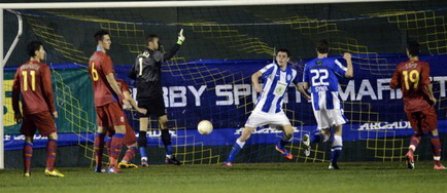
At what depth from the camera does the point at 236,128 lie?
17.2 metres

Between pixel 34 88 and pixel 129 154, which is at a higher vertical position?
pixel 34 88

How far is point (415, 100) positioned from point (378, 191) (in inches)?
164

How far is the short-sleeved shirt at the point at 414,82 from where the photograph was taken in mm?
14750

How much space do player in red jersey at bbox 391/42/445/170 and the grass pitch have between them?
1.24 ft

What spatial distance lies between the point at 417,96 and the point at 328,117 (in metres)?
1.28

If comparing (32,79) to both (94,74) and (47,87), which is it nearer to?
(47,87)

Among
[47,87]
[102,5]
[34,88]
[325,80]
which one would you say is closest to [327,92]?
[325,80]

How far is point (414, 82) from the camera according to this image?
1481 cm

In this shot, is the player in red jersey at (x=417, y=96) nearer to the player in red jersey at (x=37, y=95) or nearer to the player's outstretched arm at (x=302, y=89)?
the player's outstretched arm at (x=302, y=89)

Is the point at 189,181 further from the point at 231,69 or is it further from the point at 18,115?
the point at 231,69

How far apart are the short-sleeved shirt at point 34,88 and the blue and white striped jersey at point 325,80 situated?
3726mm

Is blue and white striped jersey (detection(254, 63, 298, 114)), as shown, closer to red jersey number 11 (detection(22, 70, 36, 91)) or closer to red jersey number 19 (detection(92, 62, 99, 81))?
red jersey number 19 (detection(92, 62, 99, 81))

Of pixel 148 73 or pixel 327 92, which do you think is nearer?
pixel 327 92

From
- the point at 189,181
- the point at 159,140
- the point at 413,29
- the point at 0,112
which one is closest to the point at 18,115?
the point at 0,112
